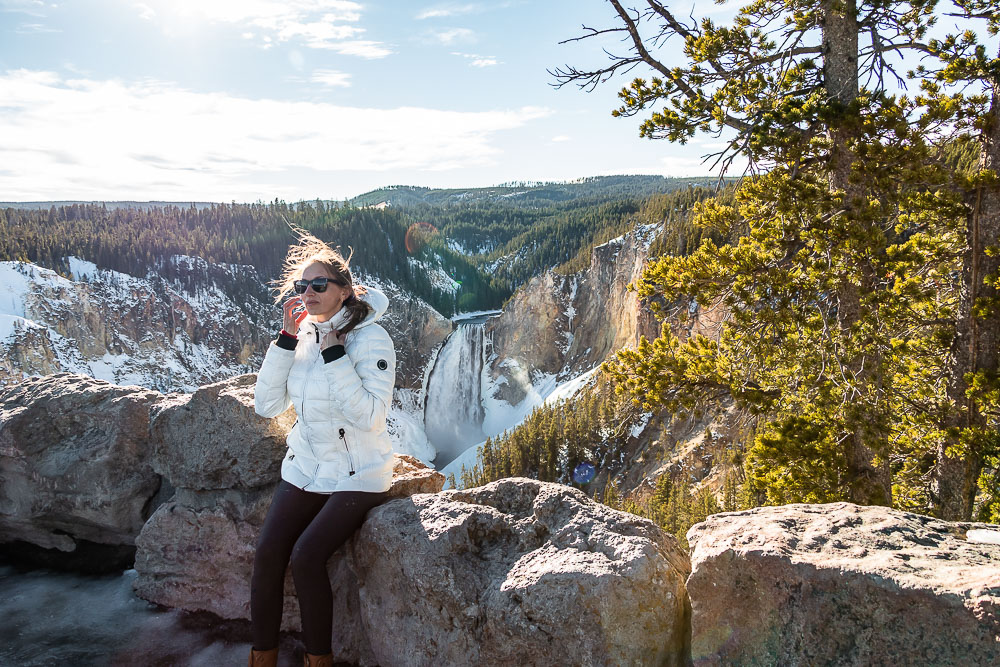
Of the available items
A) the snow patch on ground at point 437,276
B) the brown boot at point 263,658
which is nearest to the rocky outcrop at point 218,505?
Answer: the brown boot at point 263,658

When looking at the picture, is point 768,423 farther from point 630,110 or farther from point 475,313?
point 475,313

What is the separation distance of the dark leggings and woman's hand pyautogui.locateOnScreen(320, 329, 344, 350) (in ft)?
2.93

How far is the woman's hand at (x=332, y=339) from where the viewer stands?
141 inches

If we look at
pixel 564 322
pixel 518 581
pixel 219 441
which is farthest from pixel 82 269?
pixel 518 581

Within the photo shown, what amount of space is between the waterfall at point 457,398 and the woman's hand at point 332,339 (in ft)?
263

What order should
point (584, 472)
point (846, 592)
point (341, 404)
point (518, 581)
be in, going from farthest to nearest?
point (584, 472) < point (341, 404) < point (518, 581) < point (846, 592)

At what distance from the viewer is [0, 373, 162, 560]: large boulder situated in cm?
537

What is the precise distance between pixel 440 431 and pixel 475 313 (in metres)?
46.7

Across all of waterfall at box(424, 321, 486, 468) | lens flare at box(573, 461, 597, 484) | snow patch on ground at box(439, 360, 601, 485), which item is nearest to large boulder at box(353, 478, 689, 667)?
lens flare at box(573, 461, 597, 484)

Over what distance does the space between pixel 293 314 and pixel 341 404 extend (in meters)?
0.79

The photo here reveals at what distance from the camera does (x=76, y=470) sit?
5.41m

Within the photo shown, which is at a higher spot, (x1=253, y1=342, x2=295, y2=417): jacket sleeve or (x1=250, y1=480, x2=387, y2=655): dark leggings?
(x1=253, y1=342, x2=295, y2=417): jacket sleeve

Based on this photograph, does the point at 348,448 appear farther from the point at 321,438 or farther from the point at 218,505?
the point at 218,505

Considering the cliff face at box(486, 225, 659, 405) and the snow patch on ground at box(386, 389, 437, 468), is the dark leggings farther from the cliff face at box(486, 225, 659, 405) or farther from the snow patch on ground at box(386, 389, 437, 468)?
the snow patch on ground at box(386, 389, 437, 468)
